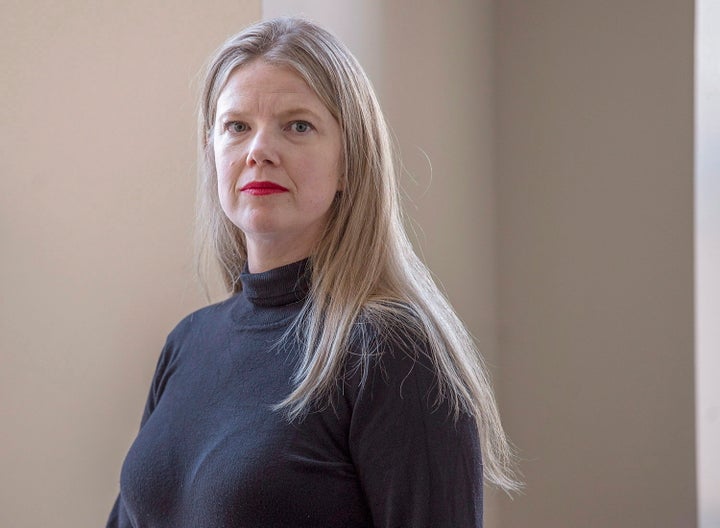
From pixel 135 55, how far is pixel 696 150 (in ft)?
4.22

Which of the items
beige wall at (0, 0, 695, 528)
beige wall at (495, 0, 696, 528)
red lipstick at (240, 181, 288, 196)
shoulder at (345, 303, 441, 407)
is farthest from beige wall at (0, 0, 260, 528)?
beige wall at (495, 0, 696, 528)

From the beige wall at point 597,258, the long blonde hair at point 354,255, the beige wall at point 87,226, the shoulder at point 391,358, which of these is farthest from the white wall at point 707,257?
the shoulder at point 391,358

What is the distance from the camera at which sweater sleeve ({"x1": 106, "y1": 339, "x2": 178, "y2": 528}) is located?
4.99 feet

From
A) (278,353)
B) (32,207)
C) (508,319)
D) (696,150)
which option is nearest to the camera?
(278,353)

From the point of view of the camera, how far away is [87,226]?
5.31 ft

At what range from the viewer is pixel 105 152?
64.5 inches

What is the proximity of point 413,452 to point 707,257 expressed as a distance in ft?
4.43

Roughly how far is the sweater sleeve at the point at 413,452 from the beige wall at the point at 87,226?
2.08 feet

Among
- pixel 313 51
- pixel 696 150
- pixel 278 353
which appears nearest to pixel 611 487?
pixel 696 150

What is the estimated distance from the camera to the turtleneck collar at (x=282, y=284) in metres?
1.37

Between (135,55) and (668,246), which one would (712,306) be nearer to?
(668,246)

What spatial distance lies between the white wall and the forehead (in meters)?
1.23

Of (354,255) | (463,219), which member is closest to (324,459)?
(354,255)

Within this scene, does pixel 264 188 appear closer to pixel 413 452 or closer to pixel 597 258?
pixel 413 452
